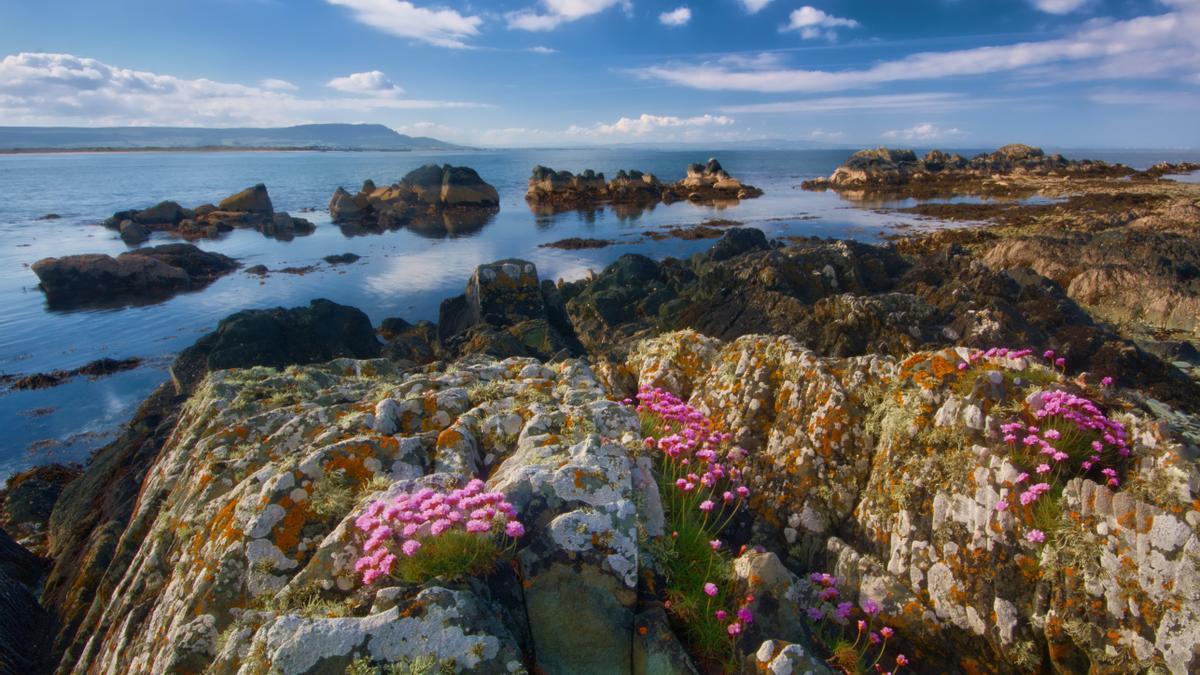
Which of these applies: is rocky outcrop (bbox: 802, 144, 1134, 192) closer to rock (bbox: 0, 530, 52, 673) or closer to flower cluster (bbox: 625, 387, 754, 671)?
flower cluster (bbox: 625, 387, 754, 671)

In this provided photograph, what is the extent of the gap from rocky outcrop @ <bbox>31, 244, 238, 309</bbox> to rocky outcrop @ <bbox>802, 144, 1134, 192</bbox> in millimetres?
97560

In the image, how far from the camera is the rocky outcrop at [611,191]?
3445 inches

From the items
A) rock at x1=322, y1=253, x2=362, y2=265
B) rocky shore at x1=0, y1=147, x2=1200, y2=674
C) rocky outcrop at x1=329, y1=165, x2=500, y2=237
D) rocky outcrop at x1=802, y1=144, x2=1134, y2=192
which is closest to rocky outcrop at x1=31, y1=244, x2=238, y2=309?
rock at x1=322, y1=253, x2=362, y2=265

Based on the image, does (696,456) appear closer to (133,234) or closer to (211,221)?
(133,234)

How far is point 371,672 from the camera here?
3.16 metres

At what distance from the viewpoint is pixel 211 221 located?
62719 millimetres

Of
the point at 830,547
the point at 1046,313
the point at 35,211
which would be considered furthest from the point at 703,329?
the point at 35,211

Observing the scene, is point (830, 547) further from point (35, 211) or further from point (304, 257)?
point (35, 211)

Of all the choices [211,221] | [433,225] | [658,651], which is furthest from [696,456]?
[211,221]

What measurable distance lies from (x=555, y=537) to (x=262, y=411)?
5.84m

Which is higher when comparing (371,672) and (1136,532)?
(1136,532)

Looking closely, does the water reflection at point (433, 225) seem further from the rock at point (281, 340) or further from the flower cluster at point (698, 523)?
the flower cluster at point (698, 523)

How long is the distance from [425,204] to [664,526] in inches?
3192

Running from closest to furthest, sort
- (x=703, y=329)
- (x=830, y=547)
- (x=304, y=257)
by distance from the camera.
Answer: (x=830, y=547) < (x=703, y=329) < (x=304, y=257)
